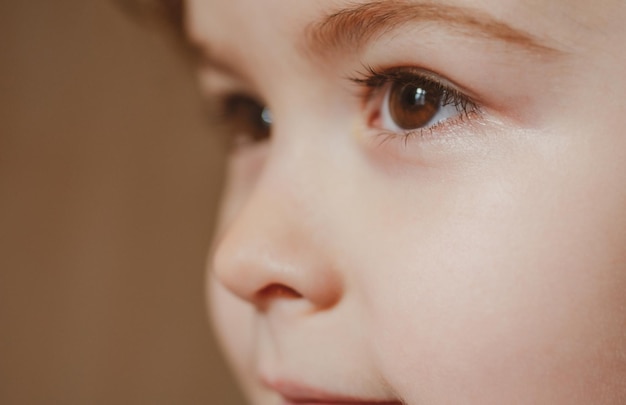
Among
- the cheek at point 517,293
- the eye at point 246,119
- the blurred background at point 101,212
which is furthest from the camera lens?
the blurred background at point 101,212

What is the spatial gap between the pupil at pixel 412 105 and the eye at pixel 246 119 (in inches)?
10.2

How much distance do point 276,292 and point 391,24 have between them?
203 millimetres

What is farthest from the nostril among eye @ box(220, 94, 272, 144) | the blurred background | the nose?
the blurred background

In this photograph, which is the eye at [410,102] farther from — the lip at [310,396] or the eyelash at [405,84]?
the lip at [310,396]

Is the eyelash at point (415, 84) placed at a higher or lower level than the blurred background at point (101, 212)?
lower

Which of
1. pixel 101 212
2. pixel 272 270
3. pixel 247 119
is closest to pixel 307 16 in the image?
pixel 272 270

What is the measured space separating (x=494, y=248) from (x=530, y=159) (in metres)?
0.06

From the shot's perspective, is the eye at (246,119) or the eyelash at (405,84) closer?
the eyelash at (405,84)

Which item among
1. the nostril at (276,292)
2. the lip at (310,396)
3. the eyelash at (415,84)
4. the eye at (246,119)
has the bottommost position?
the lip at (310,396)

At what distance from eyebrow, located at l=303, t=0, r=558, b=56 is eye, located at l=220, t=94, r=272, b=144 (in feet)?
0.91

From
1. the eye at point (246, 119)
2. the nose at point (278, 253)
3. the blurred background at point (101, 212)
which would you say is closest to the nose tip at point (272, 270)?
the nose at point (278, 253)

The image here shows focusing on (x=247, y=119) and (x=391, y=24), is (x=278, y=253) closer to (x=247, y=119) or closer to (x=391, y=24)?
(x=391, y=24)

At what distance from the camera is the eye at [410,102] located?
579 mm

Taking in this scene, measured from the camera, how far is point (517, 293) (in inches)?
20.3
